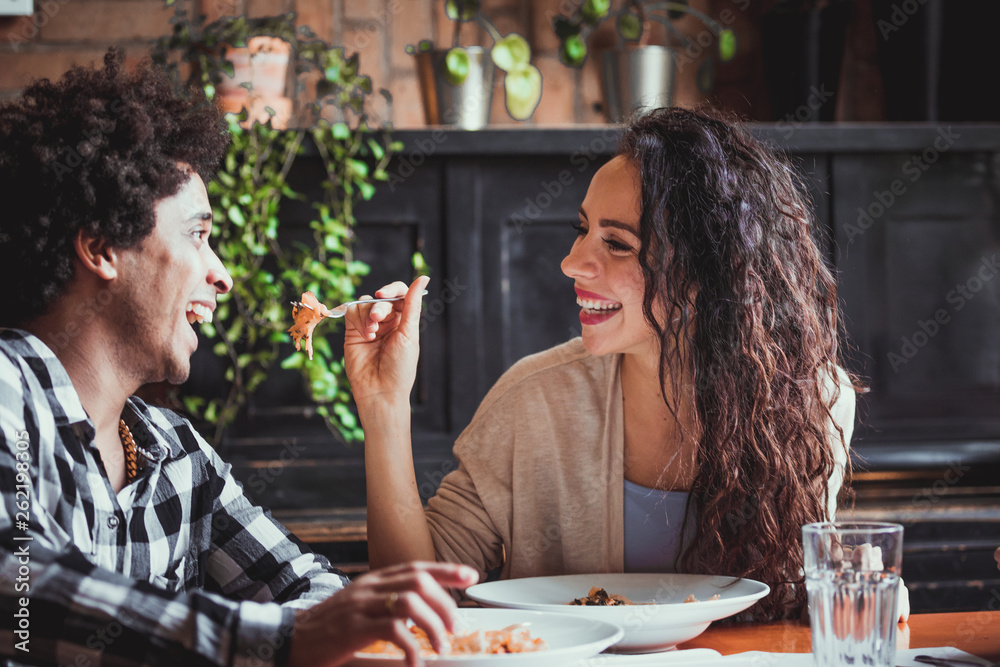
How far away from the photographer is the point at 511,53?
271 centimetres

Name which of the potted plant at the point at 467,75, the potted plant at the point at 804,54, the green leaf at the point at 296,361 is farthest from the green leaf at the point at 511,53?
the green leaf at the point at 296,361

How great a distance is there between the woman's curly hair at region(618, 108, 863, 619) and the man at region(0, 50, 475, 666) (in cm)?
66

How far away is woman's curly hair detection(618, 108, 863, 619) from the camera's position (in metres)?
1.49

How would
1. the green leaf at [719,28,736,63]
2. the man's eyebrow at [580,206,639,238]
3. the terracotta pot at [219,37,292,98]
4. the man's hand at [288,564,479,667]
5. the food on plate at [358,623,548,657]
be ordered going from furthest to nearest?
the green leaf at [719,28,736,63]
the terracotta pot at [219,37,292,98]
the man's eyebrow at [580,206,639,238]
the food on plate at [358,623,548,657]
the man's hand at [288,564,479,667]

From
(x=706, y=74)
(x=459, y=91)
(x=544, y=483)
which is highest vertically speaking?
(x=706, y=74)

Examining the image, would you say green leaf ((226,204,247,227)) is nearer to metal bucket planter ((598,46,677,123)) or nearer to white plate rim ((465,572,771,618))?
metal bucket planter ((598,46,677,123))

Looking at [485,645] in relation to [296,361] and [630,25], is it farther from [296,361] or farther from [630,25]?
[630,25]

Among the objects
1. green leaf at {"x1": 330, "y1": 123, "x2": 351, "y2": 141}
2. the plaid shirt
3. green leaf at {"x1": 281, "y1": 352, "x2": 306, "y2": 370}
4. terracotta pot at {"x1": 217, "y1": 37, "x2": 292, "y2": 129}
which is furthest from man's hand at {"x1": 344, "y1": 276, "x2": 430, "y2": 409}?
terracotta pot at {"x1": 217, "y1": 37, "x2": 292, "y2": 129}

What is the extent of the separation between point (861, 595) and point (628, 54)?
6.69ft

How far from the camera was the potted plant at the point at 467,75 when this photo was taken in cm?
260

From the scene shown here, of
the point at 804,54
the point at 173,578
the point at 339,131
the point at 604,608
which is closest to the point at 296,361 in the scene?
the point at 339,131

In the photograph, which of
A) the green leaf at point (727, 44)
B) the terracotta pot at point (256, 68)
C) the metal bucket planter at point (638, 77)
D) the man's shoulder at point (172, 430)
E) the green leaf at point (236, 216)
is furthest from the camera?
the green leaf at point (727, 44)

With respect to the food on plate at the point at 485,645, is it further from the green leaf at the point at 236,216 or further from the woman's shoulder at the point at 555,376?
the green leaf at the point at 236,216

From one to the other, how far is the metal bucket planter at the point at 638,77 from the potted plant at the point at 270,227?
0.68 metres
